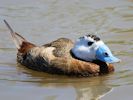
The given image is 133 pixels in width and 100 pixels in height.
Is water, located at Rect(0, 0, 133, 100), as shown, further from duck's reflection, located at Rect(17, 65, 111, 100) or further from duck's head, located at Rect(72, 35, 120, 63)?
duck's head, located at Rect(72, 35, 120, 63)

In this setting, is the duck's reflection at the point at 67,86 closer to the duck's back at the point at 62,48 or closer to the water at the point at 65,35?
the water at the point at 65,35

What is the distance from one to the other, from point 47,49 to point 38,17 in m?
2.92

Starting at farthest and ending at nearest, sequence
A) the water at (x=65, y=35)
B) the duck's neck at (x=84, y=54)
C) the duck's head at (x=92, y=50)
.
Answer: the duck's neck at (x=84, y=54)
the duck's head at (x=92, y=50)
the water at (x=65, y=35)

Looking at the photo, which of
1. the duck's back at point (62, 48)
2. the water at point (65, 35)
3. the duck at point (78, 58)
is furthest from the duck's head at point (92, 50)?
the water at point (65, 35)

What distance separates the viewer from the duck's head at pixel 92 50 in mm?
7273

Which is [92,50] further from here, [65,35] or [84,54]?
[65,35]

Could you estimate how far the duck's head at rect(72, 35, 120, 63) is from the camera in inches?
286

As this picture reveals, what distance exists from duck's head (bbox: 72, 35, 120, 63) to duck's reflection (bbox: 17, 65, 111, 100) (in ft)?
0.94

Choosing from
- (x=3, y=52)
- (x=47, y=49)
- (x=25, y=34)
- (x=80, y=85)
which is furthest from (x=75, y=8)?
(x=80, y=85)

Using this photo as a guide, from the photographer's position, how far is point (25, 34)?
31.8 feet

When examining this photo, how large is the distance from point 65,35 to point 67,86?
273cm

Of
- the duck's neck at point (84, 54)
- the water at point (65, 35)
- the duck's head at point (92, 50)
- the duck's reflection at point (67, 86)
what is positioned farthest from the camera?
the duck's neck at point (84, 54)

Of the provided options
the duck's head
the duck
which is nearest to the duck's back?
the duck

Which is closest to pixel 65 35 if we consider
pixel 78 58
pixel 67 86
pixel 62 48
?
pixel 62 48
